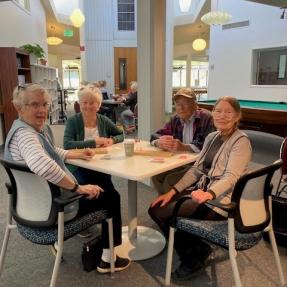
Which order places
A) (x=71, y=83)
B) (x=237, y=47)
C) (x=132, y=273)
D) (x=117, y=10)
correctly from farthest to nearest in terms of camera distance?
(x=71, y=83) → (x=117, y=10) → (x=237, y=47) → (x=132, y=273)

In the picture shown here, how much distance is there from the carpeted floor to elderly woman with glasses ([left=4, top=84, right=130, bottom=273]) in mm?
124

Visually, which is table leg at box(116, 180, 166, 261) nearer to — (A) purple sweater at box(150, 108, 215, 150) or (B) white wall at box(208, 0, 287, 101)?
(A) purple sweater at box(150, 108, 215, 150)

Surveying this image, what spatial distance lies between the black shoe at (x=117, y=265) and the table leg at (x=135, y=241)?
9 cm

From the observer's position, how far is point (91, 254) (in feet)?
6.47

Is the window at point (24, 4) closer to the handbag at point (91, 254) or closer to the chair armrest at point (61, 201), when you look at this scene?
the handbag at point (91, 254)

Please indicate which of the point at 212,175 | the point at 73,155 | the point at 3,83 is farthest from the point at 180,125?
the point at 3,83

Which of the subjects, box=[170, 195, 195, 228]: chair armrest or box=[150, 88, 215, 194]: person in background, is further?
box=[150, 88, 215, 194]: person in background

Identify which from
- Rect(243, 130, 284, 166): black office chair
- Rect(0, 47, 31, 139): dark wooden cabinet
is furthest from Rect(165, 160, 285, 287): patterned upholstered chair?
Rect(0, 47, 31, 139): dark wooden cabinet

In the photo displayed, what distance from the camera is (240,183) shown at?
1.43m

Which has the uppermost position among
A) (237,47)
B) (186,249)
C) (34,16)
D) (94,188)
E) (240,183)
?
(34,16)

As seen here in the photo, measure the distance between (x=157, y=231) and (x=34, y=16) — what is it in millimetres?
8461

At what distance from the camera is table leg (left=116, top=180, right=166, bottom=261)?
218cm

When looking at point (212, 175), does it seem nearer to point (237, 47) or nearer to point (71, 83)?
point (237, 47)

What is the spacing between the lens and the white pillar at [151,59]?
3.18 meters
